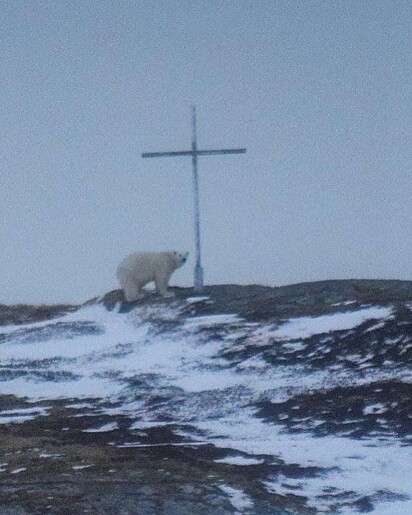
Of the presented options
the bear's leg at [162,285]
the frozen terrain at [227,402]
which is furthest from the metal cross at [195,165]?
the frozen terrain at [227,402]

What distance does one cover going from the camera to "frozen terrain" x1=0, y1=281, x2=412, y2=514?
424 inches

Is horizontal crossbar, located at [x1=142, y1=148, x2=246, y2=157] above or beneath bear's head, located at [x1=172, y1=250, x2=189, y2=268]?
above

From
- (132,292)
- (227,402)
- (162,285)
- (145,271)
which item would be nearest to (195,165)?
(145,271)

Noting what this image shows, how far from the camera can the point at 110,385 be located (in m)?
23.5

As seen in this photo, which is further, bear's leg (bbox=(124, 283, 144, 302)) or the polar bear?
bear's leg (bbox=(124, 283, 144, 302))

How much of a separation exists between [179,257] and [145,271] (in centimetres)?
198

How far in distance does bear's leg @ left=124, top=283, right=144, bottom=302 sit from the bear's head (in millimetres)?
2050

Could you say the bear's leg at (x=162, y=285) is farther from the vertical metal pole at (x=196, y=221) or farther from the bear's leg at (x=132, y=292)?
the vertical metal pole at (x=196, y=221)

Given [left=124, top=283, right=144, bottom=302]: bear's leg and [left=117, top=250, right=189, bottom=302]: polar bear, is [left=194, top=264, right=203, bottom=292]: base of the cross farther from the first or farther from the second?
[left=124, top=283, right=144, bottom=302]: bear's leg

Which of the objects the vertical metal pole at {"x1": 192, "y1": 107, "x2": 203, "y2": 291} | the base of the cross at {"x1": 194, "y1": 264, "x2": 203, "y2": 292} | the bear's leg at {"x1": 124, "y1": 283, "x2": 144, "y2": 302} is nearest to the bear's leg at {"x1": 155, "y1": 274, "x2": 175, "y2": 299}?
the bear's leg at {"x1": 124, "y1": 283, "x2": 144, "y2": 302}

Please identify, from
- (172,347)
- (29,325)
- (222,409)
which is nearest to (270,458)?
(222,409)

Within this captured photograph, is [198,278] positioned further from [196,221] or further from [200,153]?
[200,153]

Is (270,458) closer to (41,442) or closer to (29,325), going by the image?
(41,442)

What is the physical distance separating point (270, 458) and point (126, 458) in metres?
2.03
